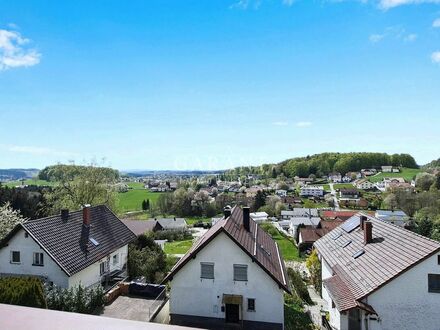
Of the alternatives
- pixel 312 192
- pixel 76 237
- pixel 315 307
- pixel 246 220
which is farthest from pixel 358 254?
pixel 312 192

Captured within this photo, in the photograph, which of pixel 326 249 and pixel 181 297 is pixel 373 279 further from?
pixel 181 297

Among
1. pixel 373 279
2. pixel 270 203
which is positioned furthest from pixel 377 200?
pixel 373 279

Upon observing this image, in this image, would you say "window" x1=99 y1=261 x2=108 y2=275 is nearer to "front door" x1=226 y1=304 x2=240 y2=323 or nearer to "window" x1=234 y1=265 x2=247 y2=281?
"front door" x1=226 y1=304 x2=240 y2=323

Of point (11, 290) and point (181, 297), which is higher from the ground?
point (11, 290)

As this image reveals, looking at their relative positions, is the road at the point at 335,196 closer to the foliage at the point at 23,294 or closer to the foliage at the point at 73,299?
the foliage at the point at 73,299

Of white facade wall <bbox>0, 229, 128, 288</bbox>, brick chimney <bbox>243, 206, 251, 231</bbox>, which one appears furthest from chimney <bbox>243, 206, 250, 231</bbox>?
white facade wall <bbox>0, 229, 128, 288</bbox>

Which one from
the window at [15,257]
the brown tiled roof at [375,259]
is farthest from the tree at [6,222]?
the brown tiled roof at [375,259]

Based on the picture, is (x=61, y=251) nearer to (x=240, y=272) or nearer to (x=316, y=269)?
(x=240, y=272)
